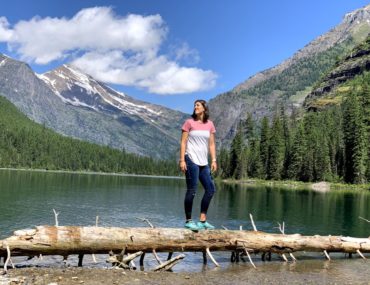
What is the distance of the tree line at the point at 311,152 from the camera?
12875 centimetres

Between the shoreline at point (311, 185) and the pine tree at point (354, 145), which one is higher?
the pine tree at point (354, 145)

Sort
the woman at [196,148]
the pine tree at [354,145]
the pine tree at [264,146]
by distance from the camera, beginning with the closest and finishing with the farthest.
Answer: the woman at [196,148] → the pine tree at [354,145] → the pine tree at [264,146]

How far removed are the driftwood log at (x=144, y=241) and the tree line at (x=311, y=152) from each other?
4474 inches

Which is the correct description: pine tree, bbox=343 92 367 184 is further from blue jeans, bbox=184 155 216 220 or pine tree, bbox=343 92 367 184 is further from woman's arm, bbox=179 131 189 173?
woman's arm, bbox=179 131 189 173

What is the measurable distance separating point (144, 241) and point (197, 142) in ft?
13.6

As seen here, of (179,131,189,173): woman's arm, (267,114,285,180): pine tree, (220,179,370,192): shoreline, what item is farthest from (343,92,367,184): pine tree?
(179,131,189,173): woman's arm

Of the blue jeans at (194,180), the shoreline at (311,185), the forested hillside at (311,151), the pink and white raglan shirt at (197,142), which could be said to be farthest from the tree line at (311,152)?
the pink and white raglan shirt at (197,142)

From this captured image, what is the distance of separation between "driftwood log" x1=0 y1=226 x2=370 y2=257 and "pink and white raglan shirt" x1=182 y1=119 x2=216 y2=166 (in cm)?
298

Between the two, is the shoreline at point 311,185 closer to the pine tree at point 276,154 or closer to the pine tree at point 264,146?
the pine tree at point 276,154

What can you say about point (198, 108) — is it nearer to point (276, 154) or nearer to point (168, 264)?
point (168, 264)

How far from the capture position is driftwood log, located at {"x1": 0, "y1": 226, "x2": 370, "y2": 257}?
50.2 feet

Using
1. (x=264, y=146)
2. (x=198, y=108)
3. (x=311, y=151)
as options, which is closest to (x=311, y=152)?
(x=311, y=151)

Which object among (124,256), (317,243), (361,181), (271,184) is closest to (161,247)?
(124,256)

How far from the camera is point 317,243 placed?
20172 millimetres
